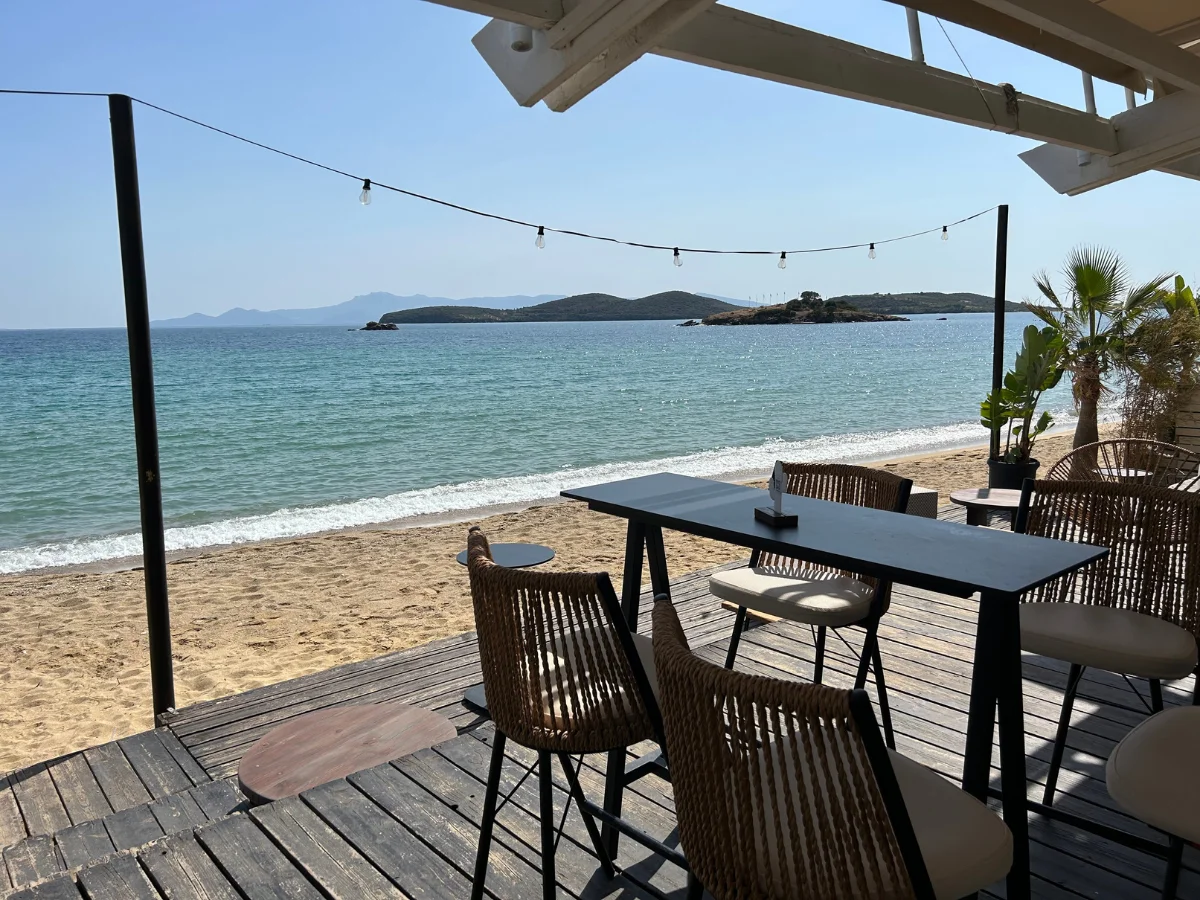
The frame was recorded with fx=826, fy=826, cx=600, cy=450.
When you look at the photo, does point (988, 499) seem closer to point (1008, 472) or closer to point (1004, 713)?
point (1008, 472)

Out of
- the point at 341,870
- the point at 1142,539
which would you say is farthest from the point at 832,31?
the point at 341,870

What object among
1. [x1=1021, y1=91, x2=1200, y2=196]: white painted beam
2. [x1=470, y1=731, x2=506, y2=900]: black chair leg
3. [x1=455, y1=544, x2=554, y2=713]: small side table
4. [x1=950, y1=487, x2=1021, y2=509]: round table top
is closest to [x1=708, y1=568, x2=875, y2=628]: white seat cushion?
[x1=470, y1=731, x2=506, y2=900]: black chair leg

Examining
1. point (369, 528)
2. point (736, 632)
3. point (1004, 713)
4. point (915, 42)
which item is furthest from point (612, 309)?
point (1004, 713)

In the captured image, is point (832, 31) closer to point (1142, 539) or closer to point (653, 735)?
point (1142, 539)

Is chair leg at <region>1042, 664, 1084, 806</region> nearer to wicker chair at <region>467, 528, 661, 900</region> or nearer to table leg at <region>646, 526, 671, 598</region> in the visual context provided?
table leg at <region>646, 526, 671, 598</region>

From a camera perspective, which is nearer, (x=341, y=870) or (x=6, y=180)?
(x=341, y=870)

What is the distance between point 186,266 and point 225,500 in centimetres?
4043

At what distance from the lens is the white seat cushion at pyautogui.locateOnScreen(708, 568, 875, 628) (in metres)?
2.21

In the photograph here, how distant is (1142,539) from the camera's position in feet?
7.48

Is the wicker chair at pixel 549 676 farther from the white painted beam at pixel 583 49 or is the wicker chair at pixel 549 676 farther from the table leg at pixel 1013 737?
the white painted beam at pixel 583 49

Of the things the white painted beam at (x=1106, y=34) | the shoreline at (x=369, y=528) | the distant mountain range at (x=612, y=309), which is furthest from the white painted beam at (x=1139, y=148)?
the distant mountain range at (x=612, y=309)

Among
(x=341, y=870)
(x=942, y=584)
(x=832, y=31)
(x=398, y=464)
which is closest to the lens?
(x=942, y=584)

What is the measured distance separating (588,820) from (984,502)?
3.90 m

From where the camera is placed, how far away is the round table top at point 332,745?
230cm
